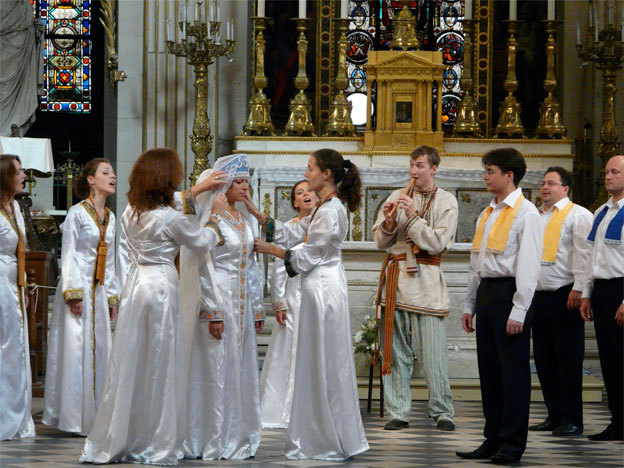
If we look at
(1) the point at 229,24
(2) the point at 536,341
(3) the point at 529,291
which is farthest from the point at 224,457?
(1) the point at 229,24

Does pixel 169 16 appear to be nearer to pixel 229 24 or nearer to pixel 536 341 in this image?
pixel 229 24

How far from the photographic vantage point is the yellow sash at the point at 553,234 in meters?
7.14

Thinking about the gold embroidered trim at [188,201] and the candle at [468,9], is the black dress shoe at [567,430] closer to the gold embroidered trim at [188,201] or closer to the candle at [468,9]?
the gold embroidered trim at [188,201]

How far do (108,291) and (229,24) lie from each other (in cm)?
510

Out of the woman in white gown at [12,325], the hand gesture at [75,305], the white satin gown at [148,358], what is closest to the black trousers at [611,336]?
the white satin gown at [148,358]

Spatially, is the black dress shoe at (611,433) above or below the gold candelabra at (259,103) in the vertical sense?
below

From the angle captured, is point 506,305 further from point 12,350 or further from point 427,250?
point 12,350

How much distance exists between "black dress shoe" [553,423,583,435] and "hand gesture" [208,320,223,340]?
2.23 meters

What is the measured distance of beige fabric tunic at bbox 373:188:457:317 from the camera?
22.7ft

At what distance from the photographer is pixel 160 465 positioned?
5.48 m

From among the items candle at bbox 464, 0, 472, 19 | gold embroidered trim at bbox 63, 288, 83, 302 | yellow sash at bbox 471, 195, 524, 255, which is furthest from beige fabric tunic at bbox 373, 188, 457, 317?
candle at bbox 464, 0, 472, 19

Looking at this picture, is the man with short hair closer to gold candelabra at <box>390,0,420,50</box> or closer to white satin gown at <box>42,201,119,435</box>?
white satin gown at <box>42,201,119,435</box>

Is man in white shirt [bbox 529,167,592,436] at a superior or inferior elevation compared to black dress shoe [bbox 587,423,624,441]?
superior

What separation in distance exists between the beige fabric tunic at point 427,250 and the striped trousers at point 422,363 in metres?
0.07
